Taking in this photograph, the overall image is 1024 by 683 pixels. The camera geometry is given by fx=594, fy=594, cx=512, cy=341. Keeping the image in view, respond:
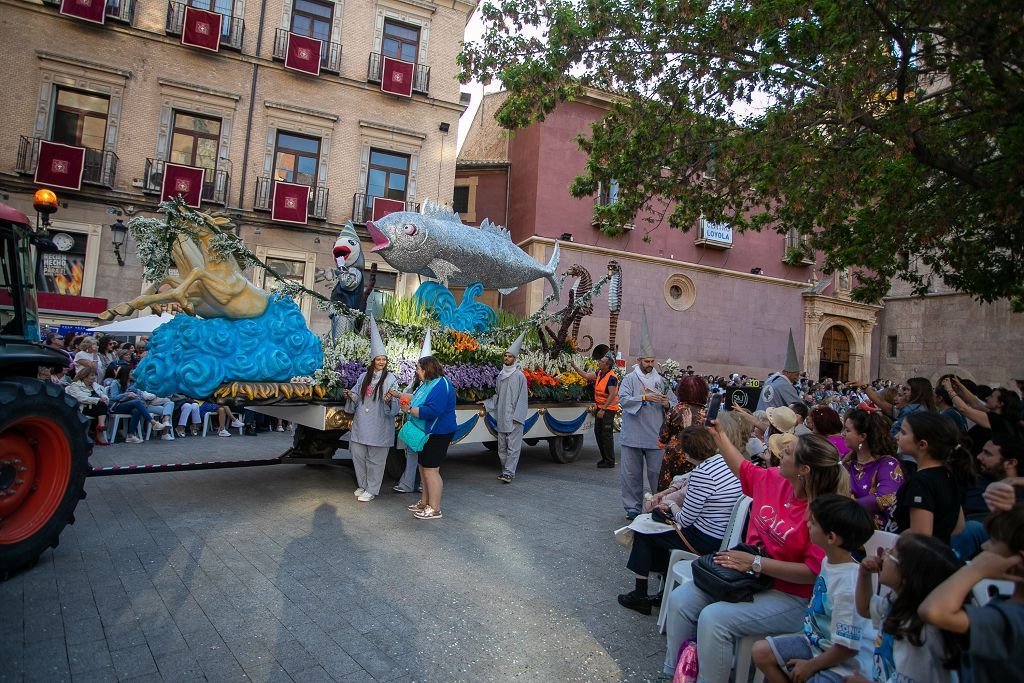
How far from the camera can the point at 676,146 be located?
903cm

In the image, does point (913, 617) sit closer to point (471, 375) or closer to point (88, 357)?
point (471, 375)

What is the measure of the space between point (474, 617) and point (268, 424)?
31.5 ft

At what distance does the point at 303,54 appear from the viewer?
18094mm

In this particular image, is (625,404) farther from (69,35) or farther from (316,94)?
(69,35)

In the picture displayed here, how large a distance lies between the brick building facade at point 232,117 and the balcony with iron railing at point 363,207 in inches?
1.9

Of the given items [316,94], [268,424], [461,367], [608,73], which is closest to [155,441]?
[268,424]

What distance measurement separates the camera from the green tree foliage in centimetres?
678

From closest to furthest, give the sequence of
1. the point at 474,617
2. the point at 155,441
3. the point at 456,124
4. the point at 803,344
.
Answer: the point at 474,617, the point at 155,441, the point at 456,124, the point at 803,344

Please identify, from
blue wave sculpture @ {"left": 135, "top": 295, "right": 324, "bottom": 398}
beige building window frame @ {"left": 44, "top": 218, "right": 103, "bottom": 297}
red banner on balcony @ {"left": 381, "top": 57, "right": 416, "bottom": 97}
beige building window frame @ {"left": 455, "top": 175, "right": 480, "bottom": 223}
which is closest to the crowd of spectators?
blue wave sculpture @ {"left": 135, "top": 295, "right": 324, "bottom": 398}

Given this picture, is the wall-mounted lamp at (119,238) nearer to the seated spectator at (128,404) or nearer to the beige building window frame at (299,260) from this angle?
the beige building window frame at (299,260)

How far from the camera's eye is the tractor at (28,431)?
13.6 feet

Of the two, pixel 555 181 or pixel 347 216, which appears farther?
pixel 555 181

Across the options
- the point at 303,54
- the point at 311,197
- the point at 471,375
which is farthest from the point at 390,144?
the point at 471,375

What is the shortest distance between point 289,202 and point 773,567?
17672mm
